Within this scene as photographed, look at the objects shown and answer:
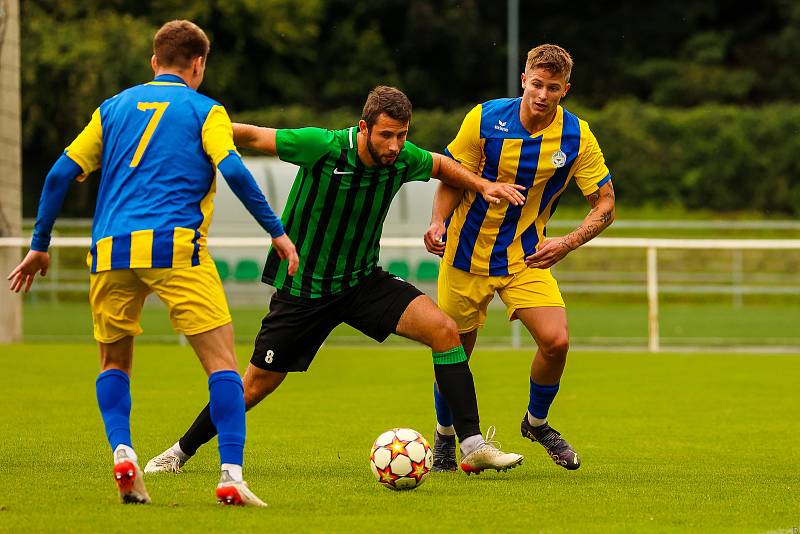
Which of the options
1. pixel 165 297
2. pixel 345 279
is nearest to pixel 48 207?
pixel 165 297

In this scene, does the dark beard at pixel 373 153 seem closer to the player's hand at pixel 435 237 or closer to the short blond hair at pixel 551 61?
the player's hand at pixel 435 237

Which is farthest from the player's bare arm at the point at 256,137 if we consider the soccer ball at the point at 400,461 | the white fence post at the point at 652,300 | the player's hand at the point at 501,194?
the white fence post at the point at 652,300

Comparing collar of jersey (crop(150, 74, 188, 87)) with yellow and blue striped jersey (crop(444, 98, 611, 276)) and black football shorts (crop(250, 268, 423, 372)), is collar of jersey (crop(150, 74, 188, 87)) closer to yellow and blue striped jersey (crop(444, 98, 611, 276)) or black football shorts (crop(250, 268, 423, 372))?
black football shorts (crop(250, 268, 423, 372))

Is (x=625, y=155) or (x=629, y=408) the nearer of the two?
(x=629, y=408)

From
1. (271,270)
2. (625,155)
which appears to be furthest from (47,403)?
(625,155)

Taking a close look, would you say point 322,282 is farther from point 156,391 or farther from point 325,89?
point 325,89

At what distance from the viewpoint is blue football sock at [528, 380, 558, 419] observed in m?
7.46

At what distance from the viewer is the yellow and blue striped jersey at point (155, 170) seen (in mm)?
5680

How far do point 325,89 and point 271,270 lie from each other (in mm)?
35495

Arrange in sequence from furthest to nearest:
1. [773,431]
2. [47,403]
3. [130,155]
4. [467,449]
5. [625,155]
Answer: [625,155] < [47,403] < [773,431] < [467,449] < [130,155]

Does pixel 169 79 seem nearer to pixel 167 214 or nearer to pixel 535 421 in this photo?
pixel 167 214

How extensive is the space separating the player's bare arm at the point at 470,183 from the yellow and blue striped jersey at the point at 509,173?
260 mm

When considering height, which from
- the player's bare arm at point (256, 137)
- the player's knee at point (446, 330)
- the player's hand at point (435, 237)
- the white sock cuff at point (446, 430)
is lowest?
the white sock cuff at point (446, 430)

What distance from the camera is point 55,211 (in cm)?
573
